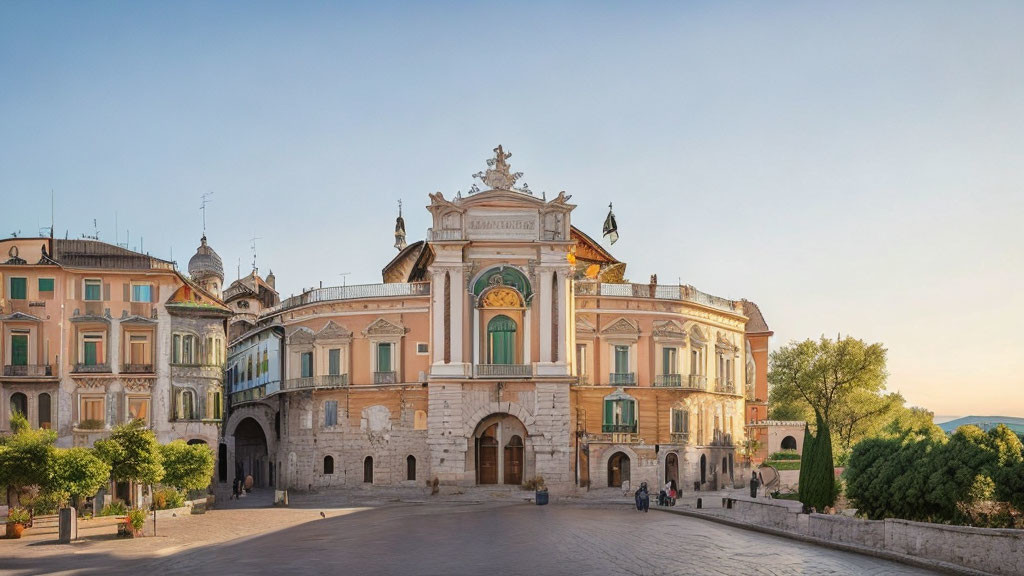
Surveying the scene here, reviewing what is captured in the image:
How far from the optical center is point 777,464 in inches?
2566

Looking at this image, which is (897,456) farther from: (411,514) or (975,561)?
(411,514)

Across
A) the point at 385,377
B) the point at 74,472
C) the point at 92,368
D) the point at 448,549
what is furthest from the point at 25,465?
the point at 385,377

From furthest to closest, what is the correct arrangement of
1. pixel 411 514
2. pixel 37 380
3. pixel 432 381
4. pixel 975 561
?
pixel 432 381, pixel 37 380, pixel 411 514, pixel 975 561

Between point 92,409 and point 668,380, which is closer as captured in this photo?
point 92,409

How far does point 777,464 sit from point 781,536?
31160 millimetres

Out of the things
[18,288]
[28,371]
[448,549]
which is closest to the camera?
[448,549]

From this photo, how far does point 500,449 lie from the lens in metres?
57.5

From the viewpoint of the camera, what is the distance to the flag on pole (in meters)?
71.6

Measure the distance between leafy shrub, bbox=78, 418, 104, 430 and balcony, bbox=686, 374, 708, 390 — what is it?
30775mm

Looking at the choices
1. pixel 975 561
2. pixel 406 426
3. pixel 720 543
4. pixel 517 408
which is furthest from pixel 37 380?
pixel 975 561

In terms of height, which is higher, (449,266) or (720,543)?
(449,266)

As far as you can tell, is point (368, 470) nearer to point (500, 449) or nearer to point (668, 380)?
point (500, 449)

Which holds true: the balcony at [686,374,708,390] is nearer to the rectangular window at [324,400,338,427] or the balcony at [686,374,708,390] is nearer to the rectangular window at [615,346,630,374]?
the rectangular window at [615,346,630,374]

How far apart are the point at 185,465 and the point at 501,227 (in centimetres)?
2098
